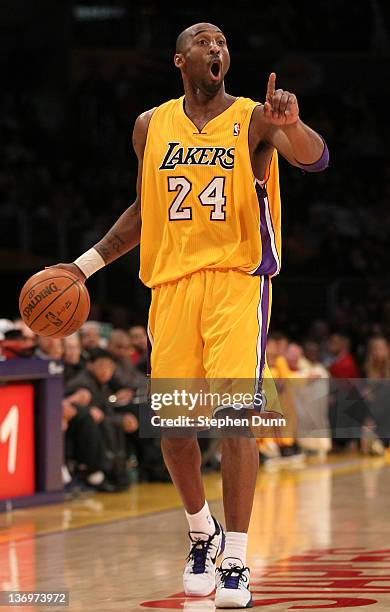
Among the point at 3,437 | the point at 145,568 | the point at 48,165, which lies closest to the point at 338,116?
the point at 48,165

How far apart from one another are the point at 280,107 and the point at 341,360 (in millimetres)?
10721

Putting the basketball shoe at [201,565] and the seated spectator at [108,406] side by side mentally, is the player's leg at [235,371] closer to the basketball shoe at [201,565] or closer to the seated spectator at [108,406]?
the basketball shoe at [201,565]

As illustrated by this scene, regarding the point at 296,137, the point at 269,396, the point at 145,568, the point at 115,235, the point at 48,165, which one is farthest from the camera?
the point at 48,165

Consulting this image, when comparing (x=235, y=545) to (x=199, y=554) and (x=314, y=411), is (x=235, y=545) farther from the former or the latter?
(x=314, y=411)

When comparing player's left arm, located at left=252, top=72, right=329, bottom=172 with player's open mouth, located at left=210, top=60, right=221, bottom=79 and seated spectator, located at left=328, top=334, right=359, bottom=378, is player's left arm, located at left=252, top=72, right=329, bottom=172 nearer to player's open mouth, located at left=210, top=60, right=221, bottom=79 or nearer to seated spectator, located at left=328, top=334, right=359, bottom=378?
player's open mouth, located at left=210, top=60, right=221, bottom=79

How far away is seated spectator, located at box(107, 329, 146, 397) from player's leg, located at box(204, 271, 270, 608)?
249 inches

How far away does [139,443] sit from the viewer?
457 inches

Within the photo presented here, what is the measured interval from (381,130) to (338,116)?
33.3 inches

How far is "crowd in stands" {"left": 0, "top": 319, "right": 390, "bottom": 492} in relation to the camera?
34.5ft

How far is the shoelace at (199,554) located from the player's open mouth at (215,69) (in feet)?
6.20

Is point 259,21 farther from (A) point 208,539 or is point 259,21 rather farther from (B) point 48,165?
(A) point 208,539

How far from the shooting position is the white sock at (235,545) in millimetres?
5203

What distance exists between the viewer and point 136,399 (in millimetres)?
11625

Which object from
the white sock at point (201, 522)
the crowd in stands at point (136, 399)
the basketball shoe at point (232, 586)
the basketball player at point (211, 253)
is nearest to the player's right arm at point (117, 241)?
the basketball player at point (211, 253)
